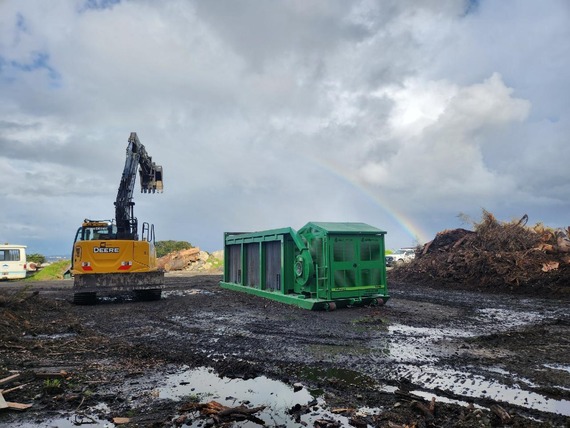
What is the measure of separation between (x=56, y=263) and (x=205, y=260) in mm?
11158

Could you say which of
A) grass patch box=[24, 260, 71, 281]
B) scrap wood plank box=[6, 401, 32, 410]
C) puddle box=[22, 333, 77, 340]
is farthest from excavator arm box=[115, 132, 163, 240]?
grass patch box=[24, 260, 71, 281]

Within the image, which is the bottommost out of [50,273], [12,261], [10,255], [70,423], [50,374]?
[70,423]

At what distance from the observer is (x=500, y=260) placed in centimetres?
1731

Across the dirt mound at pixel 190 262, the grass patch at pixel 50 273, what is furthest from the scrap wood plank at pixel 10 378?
the dirt mound at pixel 190 262

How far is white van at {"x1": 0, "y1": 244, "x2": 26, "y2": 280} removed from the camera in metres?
24.7

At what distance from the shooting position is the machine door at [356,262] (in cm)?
1117

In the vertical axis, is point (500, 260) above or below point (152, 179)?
below

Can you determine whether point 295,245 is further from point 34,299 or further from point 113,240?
point 34,299

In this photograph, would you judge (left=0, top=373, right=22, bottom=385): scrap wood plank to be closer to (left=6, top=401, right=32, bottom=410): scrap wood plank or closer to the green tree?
(left=6, top=401, right=32, bottom=410): scrap wood plank

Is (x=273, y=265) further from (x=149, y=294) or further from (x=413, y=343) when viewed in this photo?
(x=413, y=343)

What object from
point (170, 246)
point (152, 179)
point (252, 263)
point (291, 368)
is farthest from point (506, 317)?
point (170, 246)

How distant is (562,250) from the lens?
16547mm

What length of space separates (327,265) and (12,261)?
22.4 m

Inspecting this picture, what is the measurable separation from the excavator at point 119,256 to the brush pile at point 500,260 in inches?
500
